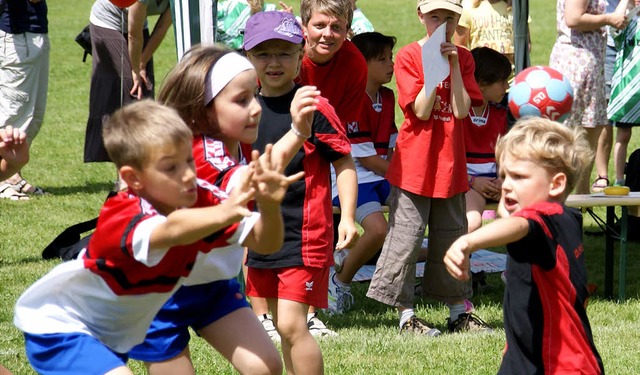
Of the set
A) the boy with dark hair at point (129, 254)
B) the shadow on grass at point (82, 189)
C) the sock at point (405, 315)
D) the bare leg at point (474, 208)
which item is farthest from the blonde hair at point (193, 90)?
the shadow on grass at point (82, 189)

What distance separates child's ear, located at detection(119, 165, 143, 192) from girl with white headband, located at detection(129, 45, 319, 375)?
0.45 metres

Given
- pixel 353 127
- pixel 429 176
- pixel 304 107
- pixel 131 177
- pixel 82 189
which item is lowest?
pixel 82 189

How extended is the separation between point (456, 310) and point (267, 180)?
3.39 meters

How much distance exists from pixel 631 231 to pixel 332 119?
453cm

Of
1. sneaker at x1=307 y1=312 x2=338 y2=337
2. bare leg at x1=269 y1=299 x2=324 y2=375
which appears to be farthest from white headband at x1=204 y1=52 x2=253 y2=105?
sneaker at x1=307 y1=312 x2=338 y2=337

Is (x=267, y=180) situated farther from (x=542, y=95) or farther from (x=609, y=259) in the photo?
(x=609, y=259)

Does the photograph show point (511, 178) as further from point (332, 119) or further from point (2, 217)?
point (2, 217)

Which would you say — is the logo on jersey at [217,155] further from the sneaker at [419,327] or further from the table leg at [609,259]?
the table leg at [609,259]

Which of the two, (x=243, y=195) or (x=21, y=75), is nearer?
(x=243, y=195)

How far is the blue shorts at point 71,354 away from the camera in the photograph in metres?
3.38

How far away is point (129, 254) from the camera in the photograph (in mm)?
3295

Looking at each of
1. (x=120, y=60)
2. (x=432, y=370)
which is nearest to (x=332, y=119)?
(x=432, y=370)

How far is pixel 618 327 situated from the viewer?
6.20m

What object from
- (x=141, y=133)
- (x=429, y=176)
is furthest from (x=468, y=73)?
(x=141, y=133)
